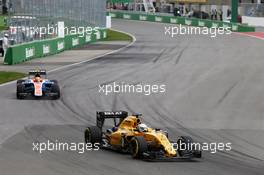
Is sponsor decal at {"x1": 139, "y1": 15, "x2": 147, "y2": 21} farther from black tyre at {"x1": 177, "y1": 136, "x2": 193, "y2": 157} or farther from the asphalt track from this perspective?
black tyre at {"x1": 177, "y1": 136, "x2": 193, "y2": 157}

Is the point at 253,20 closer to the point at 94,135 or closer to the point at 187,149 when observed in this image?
the point at 94,135

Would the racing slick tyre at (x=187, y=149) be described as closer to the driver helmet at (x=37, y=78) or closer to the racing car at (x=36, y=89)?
the racing car at (x=36, y=89)

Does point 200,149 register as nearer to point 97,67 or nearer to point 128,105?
point 128,105

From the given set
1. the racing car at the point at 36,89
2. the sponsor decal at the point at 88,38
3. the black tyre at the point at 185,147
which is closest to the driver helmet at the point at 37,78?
the racing car at the point at 36,89

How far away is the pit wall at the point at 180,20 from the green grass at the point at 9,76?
126ft

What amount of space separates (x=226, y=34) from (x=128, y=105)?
43593 mm

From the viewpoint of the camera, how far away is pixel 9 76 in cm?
3325

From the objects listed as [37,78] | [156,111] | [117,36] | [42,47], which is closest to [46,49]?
[42,47]

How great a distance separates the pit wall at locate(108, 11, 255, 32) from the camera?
6981 cm

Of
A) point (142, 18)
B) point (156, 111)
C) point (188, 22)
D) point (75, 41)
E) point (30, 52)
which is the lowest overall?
point (142, 18)

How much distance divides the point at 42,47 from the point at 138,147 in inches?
1228

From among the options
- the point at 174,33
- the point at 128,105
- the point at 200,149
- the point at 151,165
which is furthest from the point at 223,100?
the point at 174,33

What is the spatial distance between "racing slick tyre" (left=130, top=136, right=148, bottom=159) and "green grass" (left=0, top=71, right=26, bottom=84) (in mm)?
16545

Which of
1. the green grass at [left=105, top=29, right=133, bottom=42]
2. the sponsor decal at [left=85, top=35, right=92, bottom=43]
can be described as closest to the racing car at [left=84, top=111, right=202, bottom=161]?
the sponsor decal at [left=85, top=35, right=92, bottom=43]
